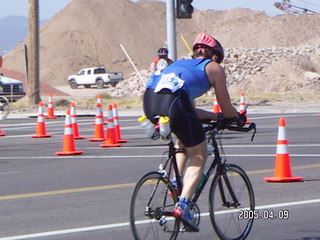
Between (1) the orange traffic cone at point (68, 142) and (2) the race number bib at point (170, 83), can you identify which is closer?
(2) the race number bib at point (170, 83)

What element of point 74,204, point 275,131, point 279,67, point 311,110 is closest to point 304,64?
point 279,67

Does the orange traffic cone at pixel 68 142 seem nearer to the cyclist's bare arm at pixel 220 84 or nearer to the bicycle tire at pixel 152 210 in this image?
the cyclist's bare arm at pixel 220 84

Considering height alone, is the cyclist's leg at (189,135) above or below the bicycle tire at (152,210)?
above

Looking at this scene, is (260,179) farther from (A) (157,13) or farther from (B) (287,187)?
(A) (157,13)

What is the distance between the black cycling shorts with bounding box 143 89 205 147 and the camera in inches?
309

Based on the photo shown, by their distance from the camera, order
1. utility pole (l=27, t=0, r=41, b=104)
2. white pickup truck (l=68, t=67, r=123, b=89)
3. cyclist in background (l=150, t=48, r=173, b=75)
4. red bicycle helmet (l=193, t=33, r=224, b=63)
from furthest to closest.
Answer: white pickup truck (l=68, t=67, r=123, b=89)
utility pole (l=27, t=0, r=41, b=104)
cyclist in background (l=150, t=48, r=173, b=75)
red bicycle helmet (l=193, t=33, r=224, b=63)

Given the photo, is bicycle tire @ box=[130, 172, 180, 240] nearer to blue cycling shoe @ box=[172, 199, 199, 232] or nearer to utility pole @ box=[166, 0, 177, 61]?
blue cycling shoe @ box=[172, 199, 199, 232]

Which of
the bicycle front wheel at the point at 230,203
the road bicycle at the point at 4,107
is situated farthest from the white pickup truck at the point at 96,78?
the bicycle front wheel at the point at 230,203

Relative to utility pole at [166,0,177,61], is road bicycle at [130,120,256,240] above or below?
below

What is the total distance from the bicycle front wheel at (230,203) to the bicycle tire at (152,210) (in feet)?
1.80

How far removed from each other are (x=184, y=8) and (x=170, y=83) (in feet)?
49.5

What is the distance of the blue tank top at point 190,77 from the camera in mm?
7992

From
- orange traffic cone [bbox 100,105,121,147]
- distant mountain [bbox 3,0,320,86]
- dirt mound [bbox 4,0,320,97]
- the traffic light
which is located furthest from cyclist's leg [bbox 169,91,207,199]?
distant mountain [bbox 3,0,320,86]

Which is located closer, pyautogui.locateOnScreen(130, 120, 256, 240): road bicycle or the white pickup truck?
pyautogui.locateOnScreen(130, 120, 256, 240): road bicycle
